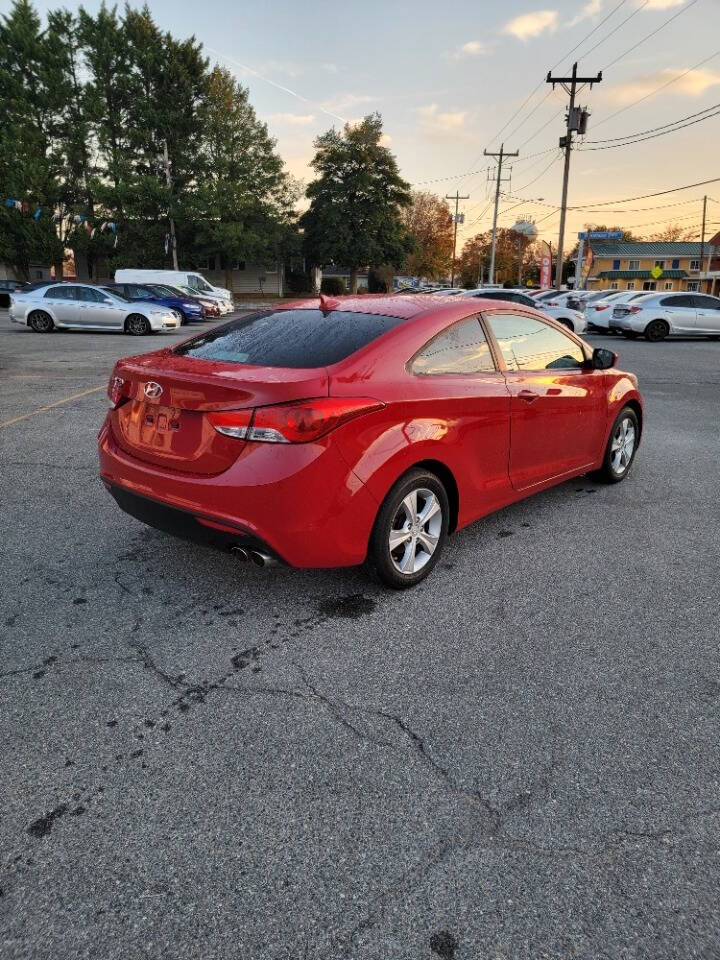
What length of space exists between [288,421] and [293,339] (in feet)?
2.64

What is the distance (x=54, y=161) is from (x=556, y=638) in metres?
55.5

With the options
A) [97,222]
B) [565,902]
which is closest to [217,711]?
[565,902]

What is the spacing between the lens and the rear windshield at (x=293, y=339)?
132 inches

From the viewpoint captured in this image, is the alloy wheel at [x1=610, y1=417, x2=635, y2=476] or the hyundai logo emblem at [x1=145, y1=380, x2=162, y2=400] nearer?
the hyundai logo emblem at [x1=145, y1=380, x2=162, y2=400]

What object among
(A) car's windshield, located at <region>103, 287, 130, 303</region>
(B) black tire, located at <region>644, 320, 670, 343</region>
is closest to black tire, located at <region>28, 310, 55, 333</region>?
(A) car's windshield, located at <region>103, 287, 130, 303</region>

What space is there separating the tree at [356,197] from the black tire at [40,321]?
40493 millimetres

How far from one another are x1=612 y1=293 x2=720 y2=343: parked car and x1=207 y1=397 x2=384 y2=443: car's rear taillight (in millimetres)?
21304

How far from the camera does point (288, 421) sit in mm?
2969

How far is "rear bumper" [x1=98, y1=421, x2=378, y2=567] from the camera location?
9.78 feet

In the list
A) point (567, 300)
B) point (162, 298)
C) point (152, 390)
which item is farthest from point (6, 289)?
point (152, 390)

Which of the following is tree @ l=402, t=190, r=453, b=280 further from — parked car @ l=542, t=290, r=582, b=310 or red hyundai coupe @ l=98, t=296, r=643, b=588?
red hyundai coupe @ l=98, t=296, r=643, b=588

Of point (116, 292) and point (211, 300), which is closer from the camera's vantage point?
point (116, 292)

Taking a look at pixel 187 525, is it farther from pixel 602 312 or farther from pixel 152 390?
pixel 602 312

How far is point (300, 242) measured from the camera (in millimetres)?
55125
